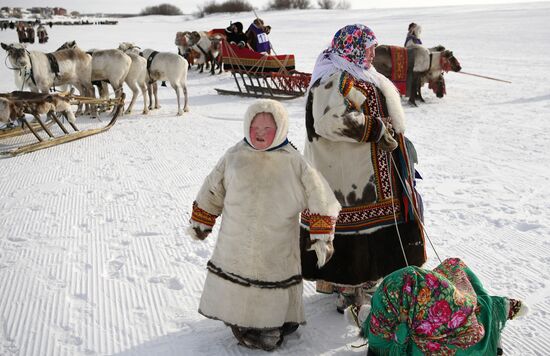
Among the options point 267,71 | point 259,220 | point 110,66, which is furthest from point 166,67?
point 259,220

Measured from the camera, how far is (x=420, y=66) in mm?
10078

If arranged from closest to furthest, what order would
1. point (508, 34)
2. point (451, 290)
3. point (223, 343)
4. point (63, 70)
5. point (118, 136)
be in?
point (451, 290)
point (223, 343)
point (118, 136)
point (63, 70)
point (508, 34)

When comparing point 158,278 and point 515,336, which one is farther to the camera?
point 158,278

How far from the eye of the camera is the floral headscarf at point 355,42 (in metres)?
2.77

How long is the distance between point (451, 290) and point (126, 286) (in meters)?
2.26

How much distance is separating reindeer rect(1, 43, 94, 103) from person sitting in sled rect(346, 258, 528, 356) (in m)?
7.71

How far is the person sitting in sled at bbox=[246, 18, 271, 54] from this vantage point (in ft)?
41.4

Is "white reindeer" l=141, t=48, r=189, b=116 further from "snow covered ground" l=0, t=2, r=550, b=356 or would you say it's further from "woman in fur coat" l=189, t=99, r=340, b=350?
"woman in fur coat" l=189, t=99, r=340, b=350

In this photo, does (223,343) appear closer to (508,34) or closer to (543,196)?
(543,196)

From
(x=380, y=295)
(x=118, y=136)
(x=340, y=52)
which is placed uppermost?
(x=340, y=52)

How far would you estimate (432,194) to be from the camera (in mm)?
5082

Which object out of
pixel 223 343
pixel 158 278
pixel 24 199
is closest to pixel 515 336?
pixel 223 343

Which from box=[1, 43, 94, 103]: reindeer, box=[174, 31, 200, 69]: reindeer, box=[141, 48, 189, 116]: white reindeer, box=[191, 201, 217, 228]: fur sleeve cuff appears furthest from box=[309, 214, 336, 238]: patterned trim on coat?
box=[174, 31, 200, 69]: reindeer

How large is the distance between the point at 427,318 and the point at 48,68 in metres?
8.18
